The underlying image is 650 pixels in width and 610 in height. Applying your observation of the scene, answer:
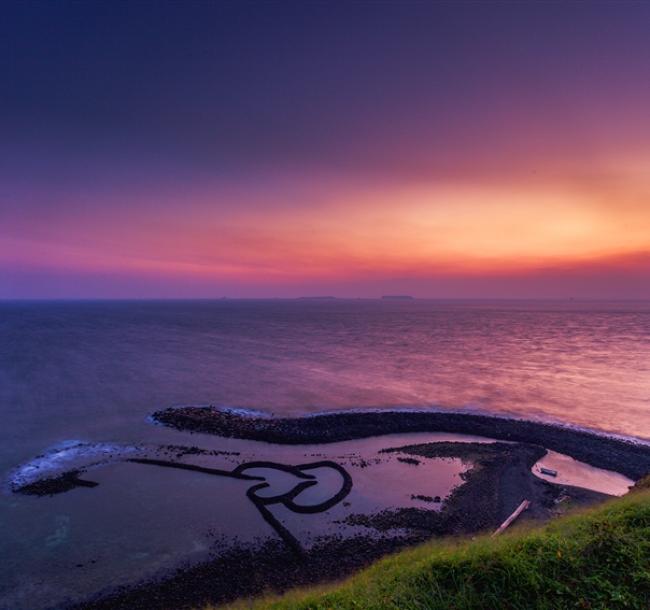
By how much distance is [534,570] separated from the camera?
379 inches

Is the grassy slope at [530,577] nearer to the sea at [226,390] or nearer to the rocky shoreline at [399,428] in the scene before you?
the sea at [226,390]

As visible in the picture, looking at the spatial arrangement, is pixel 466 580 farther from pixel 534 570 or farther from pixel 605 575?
pixel 605 575

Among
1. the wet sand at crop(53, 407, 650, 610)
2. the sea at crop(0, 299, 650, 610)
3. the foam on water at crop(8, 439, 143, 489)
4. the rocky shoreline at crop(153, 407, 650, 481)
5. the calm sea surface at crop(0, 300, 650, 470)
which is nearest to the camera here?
the wet sand at crop(53, 407, 650, 610)

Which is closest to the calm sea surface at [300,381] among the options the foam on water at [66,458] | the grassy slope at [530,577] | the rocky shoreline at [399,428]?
the foam on water at [66,458]

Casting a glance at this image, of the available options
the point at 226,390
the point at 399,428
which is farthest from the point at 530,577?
the point at 226,390

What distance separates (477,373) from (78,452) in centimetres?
4937

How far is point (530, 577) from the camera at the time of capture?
30.9ft

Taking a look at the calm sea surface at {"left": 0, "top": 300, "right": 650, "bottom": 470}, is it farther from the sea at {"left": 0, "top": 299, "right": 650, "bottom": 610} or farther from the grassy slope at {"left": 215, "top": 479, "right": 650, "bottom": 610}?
the grassy slope at {"left": 215, "top": 479, "right": 650, "bottom": 610}

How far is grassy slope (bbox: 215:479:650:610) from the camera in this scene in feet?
29.4

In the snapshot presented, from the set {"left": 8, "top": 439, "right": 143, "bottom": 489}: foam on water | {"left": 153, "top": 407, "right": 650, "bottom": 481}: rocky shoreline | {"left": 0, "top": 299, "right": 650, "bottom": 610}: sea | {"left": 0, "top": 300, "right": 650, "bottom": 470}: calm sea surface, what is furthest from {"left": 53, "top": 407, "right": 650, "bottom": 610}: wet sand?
{"left": 8, "top": 439, "right": 143, "bottom": 489}: foam on water

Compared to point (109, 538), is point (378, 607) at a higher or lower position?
higher

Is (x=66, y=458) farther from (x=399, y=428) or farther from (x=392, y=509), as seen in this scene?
(x=399, y=428)

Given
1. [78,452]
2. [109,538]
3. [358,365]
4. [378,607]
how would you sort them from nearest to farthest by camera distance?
[378,607], [109,538], [78,452], [358,365]

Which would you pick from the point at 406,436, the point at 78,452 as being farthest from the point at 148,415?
the point at 406,436
